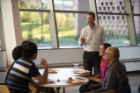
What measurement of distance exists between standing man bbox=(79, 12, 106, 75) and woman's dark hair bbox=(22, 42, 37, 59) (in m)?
1.83

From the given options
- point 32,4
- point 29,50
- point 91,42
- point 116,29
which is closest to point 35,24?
point 32,4

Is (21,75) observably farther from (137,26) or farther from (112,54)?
(137,26)

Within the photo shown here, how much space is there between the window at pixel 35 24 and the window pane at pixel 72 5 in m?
0.46

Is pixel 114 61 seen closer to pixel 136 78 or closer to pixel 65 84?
pixel 65 84

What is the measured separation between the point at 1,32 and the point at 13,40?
95cm

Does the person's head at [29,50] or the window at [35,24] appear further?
the window at [35,24]

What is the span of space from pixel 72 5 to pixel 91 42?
8.93 feet

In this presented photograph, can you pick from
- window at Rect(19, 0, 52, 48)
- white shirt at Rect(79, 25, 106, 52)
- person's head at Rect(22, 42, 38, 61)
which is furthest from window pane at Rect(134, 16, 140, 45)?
person's head at Rect(22, 42, 38, 61)

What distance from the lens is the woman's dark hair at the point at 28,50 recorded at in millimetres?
2281

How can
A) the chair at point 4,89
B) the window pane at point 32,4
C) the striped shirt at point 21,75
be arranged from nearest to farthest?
the chair at point 4,89 → the striped shirt at point 21,75 → the window pane at point 32,4

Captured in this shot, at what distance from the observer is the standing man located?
3.95 meters

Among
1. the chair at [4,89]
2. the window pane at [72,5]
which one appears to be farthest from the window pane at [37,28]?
the chair at [4,89]

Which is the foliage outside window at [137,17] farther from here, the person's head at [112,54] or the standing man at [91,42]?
the person's head at [112,54]

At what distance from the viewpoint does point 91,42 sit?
4.11 m
